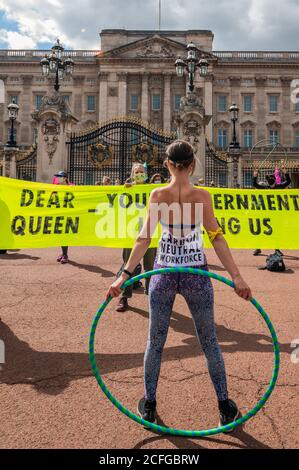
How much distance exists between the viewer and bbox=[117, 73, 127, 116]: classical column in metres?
54.7

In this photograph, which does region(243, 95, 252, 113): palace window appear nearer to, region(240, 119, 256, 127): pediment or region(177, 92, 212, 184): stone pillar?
region(240, 119, 256, 127): pediment

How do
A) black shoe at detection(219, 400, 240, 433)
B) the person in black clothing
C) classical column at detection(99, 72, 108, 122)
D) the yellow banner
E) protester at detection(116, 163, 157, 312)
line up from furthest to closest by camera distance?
classical column at detection(99, 72, 108, 122) → the person in black clothing → the yellow banner → protester at detection(116, 163, 157, 312) → black shoe at detection(219, 400, 240, 433)

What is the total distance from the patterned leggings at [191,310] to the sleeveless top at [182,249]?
3.6 inches

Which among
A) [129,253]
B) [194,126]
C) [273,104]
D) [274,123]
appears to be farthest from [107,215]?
[273,104]

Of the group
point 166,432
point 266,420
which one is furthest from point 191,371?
point 166,432

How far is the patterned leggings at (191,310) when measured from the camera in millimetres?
2725

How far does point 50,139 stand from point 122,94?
39.1 m

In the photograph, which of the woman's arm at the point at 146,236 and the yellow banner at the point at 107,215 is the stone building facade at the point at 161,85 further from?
the woman's arm at the point at 146,236

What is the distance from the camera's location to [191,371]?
3.83 metres

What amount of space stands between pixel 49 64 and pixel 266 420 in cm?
2192

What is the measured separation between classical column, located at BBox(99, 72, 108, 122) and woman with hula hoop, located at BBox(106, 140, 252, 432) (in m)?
55.9

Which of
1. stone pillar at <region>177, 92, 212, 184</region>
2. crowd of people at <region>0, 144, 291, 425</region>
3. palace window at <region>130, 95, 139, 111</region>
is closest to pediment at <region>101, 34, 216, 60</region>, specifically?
palace window at <region>130, 95, 139, 111</region>

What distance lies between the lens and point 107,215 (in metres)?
6.97

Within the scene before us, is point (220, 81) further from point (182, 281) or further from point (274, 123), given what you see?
point (182, 281)
